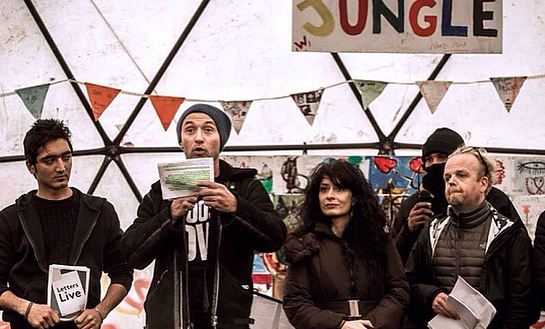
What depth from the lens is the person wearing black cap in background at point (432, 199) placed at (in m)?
3.89

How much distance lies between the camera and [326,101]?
5.41 meters

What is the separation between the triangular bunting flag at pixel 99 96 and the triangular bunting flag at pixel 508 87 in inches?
74.3

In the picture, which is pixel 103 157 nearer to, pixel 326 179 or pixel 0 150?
pixel 0 150

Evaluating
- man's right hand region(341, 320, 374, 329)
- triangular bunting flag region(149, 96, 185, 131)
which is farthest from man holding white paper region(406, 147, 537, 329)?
triangular bunting flag region(149, 96, 185, 131)

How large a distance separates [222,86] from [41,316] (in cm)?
229

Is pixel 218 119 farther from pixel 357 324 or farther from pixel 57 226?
pixel 357 324

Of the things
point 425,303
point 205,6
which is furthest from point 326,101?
point 425,303

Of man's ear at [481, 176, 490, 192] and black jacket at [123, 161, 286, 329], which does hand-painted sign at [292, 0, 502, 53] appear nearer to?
man's ear at [481, 176, 490, 192]

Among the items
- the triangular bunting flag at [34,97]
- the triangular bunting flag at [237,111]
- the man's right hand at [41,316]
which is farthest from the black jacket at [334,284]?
the triangular bunting flag at [34,97]

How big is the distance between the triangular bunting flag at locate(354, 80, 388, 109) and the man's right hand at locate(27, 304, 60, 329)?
2285 mm

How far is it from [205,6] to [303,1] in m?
1.34

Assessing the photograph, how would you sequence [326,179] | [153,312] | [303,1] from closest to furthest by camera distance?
[153,312], [326,179], [303,1]

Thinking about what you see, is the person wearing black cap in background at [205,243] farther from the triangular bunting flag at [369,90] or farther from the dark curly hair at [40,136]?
the triangular bunting flag at [369,90]

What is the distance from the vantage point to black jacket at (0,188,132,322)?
11.5ft
